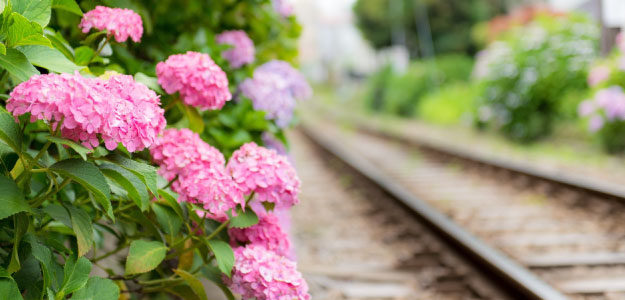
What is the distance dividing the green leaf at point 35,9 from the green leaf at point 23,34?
0.22 feet

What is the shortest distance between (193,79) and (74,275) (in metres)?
0.64

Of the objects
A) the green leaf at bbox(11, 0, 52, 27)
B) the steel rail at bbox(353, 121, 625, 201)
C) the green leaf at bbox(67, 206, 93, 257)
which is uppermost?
the steel rail at bbox(353, 121, 625, 201)

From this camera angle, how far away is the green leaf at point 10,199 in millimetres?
1166

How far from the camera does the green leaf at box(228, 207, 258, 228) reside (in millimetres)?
1611

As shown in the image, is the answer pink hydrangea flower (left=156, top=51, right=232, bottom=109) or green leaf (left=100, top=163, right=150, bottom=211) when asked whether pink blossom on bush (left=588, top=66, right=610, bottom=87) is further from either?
green leaf (left=100, top=163, right=150, bottom=211)

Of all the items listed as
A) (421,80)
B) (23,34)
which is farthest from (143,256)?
(421,80)

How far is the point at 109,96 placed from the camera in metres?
1.23

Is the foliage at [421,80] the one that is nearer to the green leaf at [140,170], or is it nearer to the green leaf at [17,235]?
the green leaf at [140,170]

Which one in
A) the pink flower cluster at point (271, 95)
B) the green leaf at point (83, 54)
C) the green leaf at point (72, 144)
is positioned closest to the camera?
the green leaf at point (72, 144)

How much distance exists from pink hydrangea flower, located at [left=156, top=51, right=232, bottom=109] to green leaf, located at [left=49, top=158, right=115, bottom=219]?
1.71 feet

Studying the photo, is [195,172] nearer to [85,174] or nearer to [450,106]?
[85,174]

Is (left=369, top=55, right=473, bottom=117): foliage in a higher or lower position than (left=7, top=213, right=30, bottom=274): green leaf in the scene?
higher

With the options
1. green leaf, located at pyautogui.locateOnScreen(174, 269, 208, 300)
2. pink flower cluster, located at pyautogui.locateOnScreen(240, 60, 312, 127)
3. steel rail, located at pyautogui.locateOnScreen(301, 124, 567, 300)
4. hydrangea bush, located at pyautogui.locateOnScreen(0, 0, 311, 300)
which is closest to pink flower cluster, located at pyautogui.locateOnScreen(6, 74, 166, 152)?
hydrangea bush, located at pyautogui.locateOnScreen(0, 0, 311, 300)

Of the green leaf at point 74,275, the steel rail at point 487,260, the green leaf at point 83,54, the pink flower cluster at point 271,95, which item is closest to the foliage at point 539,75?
the steel rail at point 487,260
